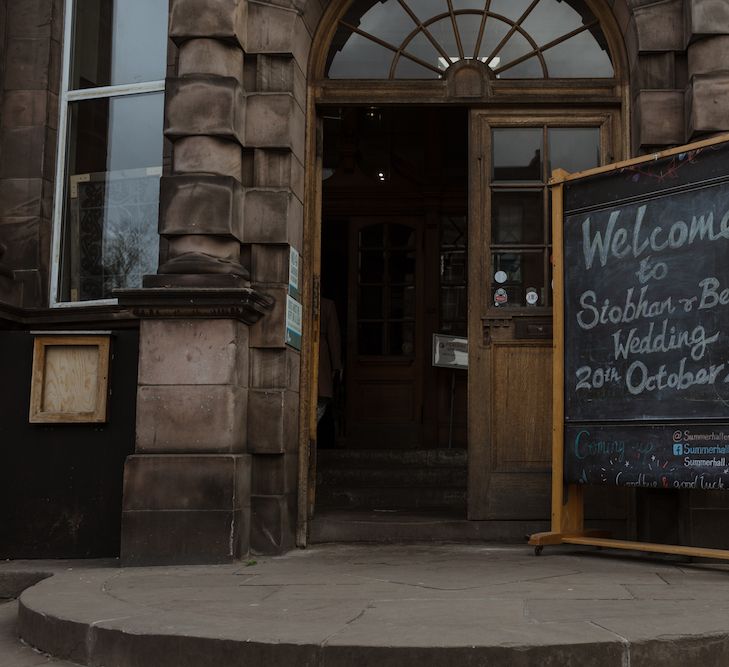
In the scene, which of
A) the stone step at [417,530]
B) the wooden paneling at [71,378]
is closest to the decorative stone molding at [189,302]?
the wooden paneling at [71,378]

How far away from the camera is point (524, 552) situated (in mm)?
6391

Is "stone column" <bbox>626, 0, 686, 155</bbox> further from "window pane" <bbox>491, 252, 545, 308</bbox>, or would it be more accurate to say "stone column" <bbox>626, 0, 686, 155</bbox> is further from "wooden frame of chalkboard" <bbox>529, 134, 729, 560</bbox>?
"window pane" <bbox>491, 252, 545, 308</bbox>

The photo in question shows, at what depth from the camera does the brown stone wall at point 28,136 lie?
23.8 feet

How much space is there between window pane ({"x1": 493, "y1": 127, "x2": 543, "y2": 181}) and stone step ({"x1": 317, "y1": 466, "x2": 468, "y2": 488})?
3.33m

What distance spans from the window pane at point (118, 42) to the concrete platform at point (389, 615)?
3.84 meters

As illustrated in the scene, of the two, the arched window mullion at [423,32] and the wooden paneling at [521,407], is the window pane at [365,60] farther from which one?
the wooden paneling at [521,407]

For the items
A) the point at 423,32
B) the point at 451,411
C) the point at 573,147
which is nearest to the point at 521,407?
the point at 573,147

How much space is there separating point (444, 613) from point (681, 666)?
94cm

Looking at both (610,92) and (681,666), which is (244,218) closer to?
(610,92)

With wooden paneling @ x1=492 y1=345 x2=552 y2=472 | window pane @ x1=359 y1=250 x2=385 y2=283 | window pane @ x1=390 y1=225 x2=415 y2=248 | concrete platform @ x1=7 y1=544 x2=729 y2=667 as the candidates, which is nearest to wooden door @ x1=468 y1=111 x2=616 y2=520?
wooden paneling @ x1=492 y1=345 x2=552 y2=472

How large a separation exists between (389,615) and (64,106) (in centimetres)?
517

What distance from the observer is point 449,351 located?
11758 millimetres

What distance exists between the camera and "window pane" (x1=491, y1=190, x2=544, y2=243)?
7.17 m

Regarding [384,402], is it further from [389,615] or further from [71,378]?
[389,615]
